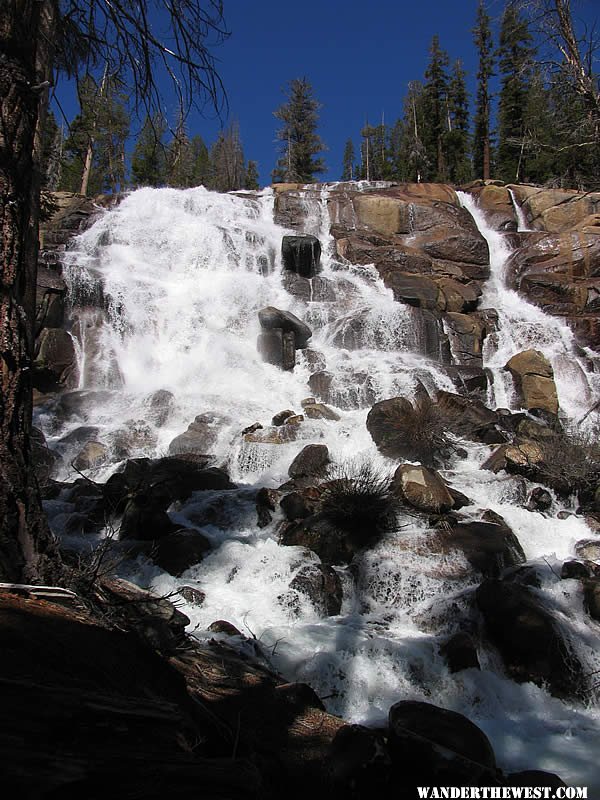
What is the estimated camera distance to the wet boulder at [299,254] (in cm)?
1898

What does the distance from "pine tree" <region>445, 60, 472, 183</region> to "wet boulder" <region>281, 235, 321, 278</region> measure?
82.7 feet

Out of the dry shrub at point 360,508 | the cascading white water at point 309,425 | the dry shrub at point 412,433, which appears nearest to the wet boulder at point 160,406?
the cascading white water at point 309,425

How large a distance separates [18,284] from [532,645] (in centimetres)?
522

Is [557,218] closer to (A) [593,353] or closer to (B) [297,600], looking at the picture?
(A) [593,353]

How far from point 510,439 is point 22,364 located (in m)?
10.2

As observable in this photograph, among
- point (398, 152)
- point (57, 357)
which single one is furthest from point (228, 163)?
point (57, 357)

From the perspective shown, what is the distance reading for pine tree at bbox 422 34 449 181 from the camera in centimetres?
3703

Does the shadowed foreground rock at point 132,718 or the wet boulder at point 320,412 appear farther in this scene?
the wet boulder at point 320,412

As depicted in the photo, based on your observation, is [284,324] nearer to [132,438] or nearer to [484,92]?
[132,438]

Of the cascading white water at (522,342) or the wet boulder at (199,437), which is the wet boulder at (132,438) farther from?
the cascading white water at (522,342)

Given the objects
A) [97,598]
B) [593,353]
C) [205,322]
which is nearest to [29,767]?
[97,598]

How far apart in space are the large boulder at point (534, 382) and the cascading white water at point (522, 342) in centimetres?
32

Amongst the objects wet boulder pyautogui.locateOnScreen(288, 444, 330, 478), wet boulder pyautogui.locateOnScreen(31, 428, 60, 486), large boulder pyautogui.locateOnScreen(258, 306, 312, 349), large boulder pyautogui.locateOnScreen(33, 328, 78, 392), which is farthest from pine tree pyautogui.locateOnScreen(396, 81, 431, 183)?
wet boulder pyautogui.locateOnScreen(31, 428, 60, 486)

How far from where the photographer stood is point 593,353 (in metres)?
16.4
